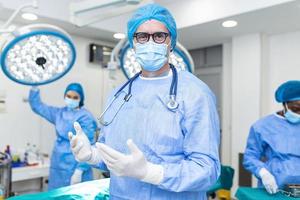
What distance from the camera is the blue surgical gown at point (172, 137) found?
0.92m

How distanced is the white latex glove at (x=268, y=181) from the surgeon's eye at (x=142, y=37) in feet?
4.02

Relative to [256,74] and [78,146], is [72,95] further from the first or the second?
[256,74]

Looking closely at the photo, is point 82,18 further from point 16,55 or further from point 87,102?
point 87,102

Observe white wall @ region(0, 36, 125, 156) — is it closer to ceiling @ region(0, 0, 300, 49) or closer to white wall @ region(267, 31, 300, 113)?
ceiling @ region(0, 0, 300, 49)

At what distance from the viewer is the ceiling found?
2831mm

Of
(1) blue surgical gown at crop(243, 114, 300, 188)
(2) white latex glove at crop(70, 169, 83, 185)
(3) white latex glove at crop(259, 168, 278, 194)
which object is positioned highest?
(1) blue surgical gown at crop(243, 114, 300, 188)

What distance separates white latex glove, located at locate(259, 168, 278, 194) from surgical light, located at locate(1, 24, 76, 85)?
1390 millimetres

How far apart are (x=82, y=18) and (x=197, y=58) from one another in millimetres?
2855

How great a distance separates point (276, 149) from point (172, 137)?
1.31 meters

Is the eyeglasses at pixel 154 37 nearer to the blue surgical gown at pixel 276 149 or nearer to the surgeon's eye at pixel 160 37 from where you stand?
the surgeon's eye at pixel 160 37

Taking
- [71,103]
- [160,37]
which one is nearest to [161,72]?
[160,37]

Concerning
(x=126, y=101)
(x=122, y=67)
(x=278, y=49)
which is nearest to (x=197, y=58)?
(x=278, y=49)

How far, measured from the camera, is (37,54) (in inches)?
71.8

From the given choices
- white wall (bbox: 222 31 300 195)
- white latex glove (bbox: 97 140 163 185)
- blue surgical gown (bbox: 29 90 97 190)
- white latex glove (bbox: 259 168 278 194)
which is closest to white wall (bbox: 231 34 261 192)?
white wall (bbox: 222 31 300 195)
